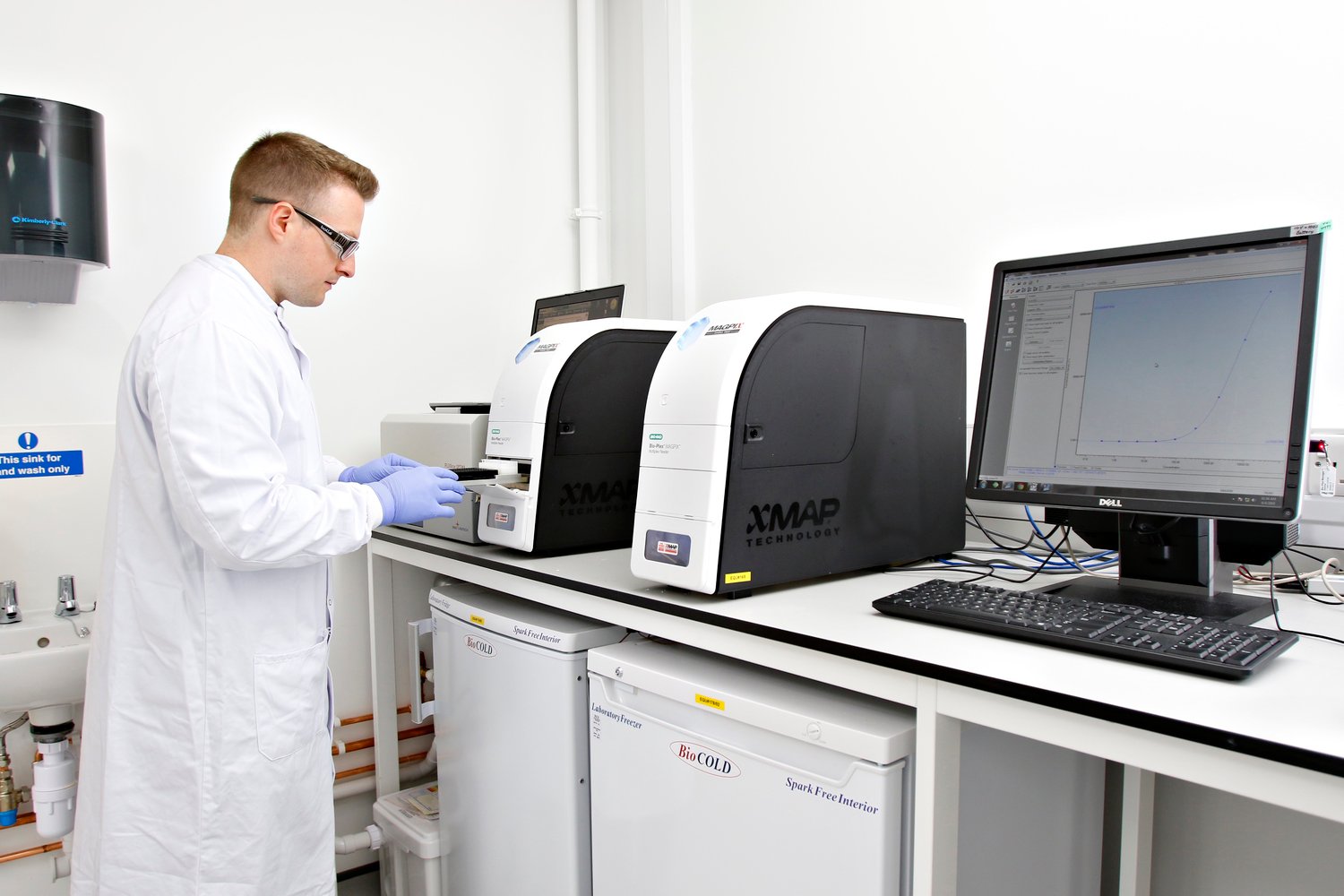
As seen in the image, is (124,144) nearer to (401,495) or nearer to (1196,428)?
(401,495)

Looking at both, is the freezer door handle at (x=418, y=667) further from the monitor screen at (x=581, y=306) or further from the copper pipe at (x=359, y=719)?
the monitor screen at (x=581, y=306)

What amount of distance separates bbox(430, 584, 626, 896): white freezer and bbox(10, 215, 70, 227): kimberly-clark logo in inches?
40.4

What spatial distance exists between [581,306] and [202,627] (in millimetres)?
1061

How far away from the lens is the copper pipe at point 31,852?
188 centimetres

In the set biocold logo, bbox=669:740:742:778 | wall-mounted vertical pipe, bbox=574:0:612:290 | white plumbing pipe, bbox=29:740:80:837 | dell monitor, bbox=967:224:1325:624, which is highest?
wall-mounted vertical pipe, bbox=574:0:612:290

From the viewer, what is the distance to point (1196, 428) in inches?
44.0

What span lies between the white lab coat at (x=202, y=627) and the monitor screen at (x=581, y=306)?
76cm

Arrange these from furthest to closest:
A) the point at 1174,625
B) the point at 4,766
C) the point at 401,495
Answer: the point at 4,766 < the point at 401,495 < the point at 1174,625

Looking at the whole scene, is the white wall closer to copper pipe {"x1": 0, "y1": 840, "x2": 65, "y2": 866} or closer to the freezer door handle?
copper pipe {"x1": 0, "y1": 840, "x2": 65, "y2": 866}

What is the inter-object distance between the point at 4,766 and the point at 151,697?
0.86m

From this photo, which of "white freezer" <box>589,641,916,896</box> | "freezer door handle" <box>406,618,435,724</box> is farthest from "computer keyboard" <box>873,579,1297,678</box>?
"freezer door handle" <box>406,618,435,724</box>

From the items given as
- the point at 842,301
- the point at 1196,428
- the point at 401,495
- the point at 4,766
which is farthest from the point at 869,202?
the point at 4,766

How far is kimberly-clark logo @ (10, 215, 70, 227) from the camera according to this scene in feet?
5.51

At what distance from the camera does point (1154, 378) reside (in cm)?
116
